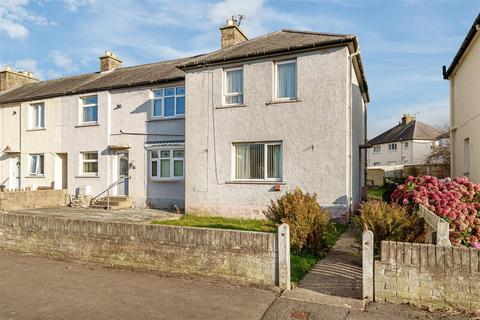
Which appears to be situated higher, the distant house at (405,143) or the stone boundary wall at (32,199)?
the distant house at (405,143)

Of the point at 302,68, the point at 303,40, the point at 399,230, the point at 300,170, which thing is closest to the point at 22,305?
the point at 399,230

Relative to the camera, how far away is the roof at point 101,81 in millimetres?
16844

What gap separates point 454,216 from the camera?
7.24m

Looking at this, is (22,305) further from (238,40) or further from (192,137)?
(238,40)

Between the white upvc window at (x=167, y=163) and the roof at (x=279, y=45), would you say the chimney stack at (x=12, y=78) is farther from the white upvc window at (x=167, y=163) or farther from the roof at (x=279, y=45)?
the roof at (x=279, y=45)

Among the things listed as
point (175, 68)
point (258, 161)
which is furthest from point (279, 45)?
point (175, 68)

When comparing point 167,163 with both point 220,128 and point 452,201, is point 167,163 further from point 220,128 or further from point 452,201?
point 452,201

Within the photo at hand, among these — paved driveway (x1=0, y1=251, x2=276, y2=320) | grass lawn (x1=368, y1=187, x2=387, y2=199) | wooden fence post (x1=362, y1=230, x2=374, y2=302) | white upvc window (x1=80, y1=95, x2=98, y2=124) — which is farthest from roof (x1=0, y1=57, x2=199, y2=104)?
grass lawn (x1=368, y1=187, x2=387, y2=199)

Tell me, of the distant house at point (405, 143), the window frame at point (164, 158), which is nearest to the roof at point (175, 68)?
the window frame at point (164, 158)

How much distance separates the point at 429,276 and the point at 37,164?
2059 centimetres

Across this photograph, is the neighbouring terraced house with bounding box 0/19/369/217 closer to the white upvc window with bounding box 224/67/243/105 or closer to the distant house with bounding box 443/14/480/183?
the white upvc window with bounding box 224/67/243/105

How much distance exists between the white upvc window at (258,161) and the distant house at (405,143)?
107ft

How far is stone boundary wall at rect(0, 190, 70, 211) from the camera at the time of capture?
15289mm

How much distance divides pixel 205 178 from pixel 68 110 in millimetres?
9860
